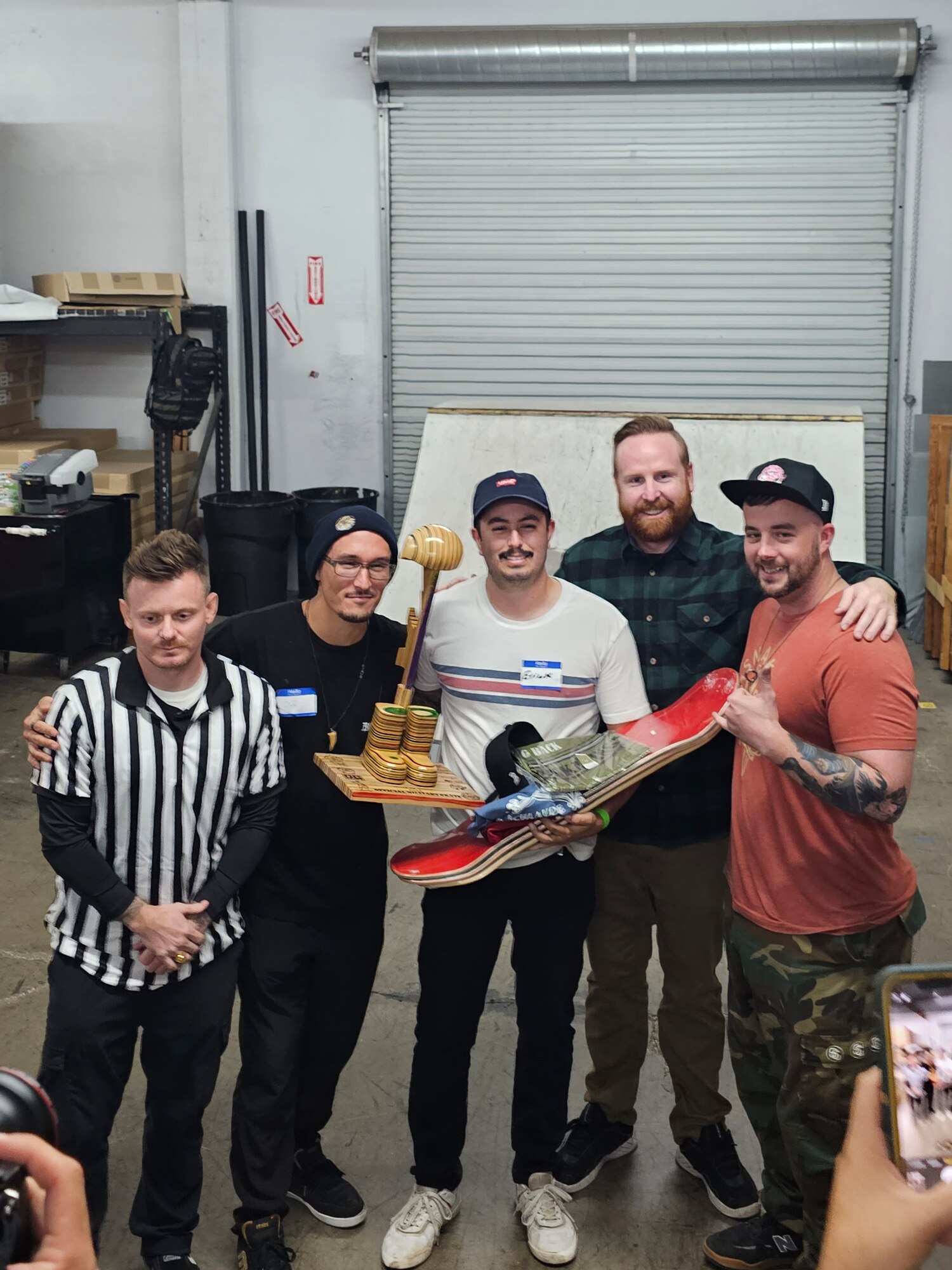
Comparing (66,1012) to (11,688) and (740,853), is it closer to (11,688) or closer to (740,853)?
(740,853)

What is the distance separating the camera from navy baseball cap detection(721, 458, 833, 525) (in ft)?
7.25

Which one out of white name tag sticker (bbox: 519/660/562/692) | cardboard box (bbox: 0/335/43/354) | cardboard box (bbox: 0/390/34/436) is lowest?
white name tag sticker (bbox: 519/660/562/692)

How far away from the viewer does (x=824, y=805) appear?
219cm

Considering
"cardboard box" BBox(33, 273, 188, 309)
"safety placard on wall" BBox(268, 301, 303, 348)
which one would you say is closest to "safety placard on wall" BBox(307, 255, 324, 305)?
"safety placard on wall" BBox(268, 301, 303, 348)

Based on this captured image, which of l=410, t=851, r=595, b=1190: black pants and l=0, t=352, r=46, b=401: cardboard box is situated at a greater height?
l=0, t=352, r=46, b=401: cardboard box

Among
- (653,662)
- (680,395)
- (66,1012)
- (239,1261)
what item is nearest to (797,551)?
(653,662)

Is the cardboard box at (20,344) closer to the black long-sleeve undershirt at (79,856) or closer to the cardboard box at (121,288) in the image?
the cardboard box at (121,288)

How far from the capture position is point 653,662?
2615 millimetres

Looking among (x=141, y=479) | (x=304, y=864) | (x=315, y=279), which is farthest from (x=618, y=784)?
(x=315, y=279)

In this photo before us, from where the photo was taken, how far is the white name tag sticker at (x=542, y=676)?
8.03 ft

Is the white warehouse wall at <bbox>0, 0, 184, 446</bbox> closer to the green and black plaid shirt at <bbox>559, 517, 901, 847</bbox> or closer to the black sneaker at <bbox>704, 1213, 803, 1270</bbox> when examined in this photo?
the green and black plaid shirt at <bbox>559, 517, 901, 847</bbox>

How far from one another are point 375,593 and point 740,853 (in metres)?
0.89

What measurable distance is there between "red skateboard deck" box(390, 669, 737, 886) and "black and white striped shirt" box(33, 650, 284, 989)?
356 millimetres

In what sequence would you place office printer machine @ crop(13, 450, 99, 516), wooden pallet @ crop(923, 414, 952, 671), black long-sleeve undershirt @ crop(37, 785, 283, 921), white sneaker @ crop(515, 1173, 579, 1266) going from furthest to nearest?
wooden pallet @ crop(923, 414, 952, 671)
office printer machine @ crop(13, 450, 99, 516)
white sneaker @ crop(515, 1173, 579, 1266)
black long-sleeve undershirt @ crop(37, 785, 283, 921)
